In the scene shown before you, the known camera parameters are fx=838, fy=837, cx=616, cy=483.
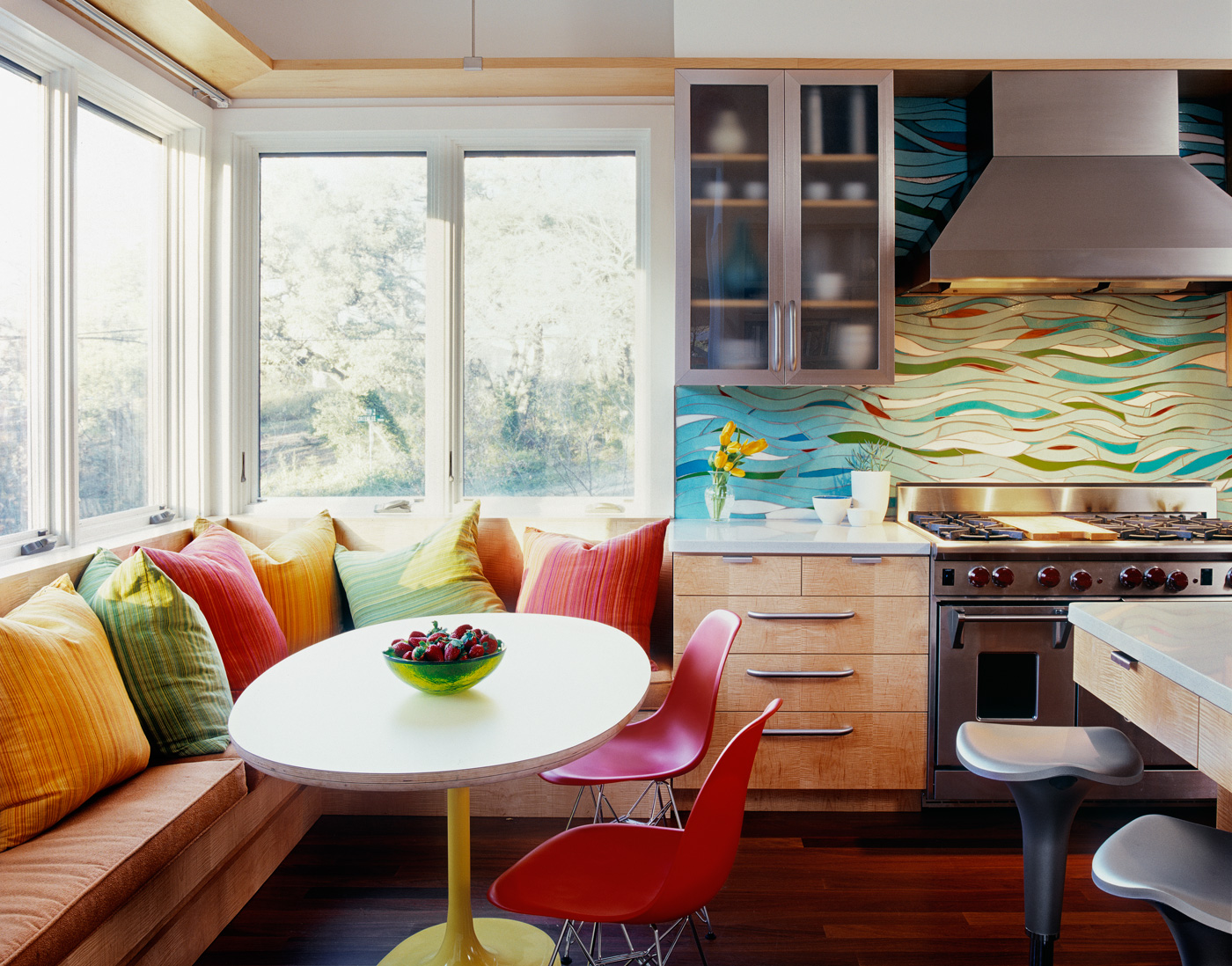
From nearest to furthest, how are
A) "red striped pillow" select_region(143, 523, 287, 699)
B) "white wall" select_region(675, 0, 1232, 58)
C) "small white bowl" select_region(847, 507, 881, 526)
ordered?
1. "red striped pillow" select_region(143, 523, 287, 699)
2. "white wall" select_region(675, 0, 1232, 58)
3. "small white bowl" select_region(847, 507, 881, 526)

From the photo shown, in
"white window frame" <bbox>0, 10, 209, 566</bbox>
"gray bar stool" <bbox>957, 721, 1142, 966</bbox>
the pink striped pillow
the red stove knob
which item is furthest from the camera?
the pink striped pillow

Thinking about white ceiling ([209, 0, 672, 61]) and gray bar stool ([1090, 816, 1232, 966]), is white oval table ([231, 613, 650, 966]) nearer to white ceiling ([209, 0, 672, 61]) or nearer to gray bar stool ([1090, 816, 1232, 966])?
gray bar stool ([1090, 816, 1232, 966])

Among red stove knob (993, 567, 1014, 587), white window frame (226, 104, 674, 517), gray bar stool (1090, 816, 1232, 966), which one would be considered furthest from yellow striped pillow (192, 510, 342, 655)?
gray bar stool (1090, 816, 1232, 966)

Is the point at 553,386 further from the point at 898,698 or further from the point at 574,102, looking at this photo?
the point at 898,698

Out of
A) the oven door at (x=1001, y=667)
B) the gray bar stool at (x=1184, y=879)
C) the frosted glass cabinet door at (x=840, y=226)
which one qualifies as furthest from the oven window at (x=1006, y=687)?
the gray bar stool at (x=1184, y=879)

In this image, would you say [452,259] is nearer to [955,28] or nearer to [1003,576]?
[955,28]

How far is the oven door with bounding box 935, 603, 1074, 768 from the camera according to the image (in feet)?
8.60

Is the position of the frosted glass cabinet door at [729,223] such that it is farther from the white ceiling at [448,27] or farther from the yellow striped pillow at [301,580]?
the yellow striped pillow at [301,580]

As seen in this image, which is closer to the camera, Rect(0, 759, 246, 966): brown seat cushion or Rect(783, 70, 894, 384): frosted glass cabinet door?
Rect(0, 759, 246, 966): brown seat cushion

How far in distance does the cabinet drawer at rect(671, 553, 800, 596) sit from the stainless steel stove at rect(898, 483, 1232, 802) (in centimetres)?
46

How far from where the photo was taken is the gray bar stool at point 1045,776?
1.42 metres

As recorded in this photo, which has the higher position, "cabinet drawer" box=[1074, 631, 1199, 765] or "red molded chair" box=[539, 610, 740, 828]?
"cabinet drawer" box=[1074, 631, 1199, 765]

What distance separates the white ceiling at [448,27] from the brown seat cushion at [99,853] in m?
2.65

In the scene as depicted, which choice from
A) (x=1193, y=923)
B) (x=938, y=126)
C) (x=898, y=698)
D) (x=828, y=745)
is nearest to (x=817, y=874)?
(x=828, y=745)
